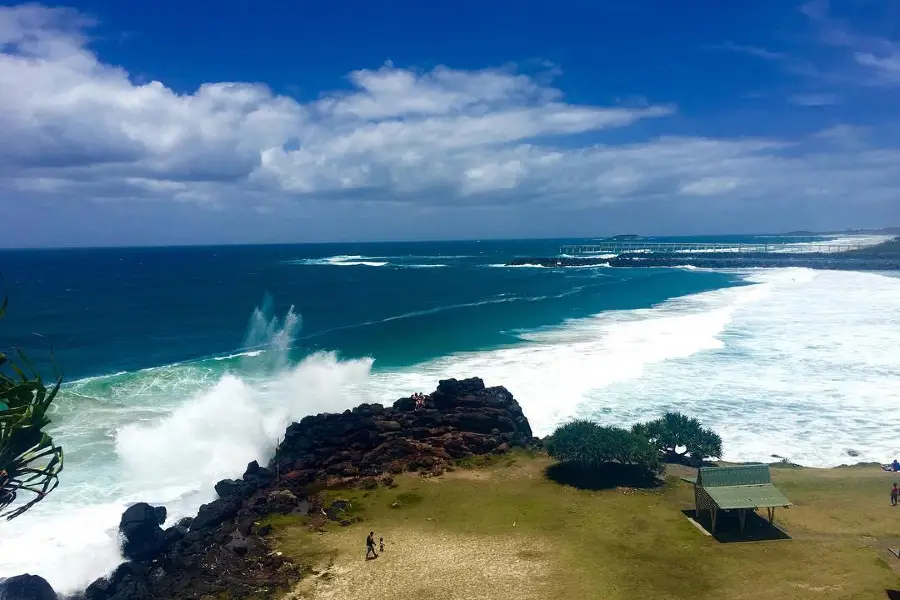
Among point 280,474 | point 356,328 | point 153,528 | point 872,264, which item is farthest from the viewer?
point 872,264

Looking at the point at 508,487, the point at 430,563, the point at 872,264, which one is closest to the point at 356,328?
the point at 508,487

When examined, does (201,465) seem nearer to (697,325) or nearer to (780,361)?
(780,361)

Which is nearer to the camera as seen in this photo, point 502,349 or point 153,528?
point 153,528

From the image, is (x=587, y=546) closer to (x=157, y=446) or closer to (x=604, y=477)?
(x=604, y=477)

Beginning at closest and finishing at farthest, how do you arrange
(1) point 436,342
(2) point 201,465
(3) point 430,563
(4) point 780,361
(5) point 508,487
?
(3) point 430,563 → (5) point 508,487 → (2) point 201,465 → (4) point 780,361 → (1) point 436,342

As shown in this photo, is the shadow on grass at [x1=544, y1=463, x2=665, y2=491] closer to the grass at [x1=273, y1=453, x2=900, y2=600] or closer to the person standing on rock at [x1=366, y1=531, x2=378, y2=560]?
the grass at [x1=273, y1=453, x2=900, y2=600]

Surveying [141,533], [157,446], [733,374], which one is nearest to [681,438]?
[733,374]

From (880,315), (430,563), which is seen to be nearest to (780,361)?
(880,315)

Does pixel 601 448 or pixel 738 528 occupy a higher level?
pixel 601 448
